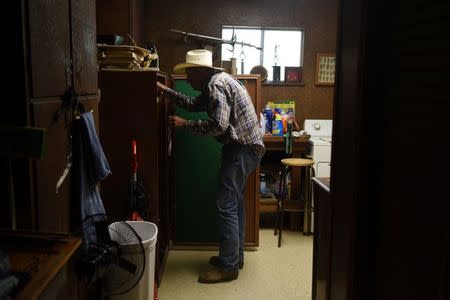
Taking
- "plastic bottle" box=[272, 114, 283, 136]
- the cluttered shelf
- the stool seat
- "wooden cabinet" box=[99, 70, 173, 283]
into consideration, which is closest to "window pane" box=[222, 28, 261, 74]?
"plastic bottle" box=[272, 114, 283, 136]

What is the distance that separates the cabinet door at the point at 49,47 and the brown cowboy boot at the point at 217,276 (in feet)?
5.81

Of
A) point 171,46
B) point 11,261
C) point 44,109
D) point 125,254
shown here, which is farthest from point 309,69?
point 11,261

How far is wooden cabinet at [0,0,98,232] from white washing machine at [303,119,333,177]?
2.63m

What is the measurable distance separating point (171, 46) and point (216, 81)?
1.72m

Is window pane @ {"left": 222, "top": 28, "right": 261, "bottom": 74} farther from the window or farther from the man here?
the man

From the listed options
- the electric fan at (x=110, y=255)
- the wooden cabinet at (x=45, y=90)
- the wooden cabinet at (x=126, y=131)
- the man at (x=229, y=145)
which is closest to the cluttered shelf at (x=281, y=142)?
the man at (x=229, y=145)

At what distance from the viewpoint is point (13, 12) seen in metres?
1.14

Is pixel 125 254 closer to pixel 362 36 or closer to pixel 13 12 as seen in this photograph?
pixel 13 12

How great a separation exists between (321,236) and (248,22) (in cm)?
299

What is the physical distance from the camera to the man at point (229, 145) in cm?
272

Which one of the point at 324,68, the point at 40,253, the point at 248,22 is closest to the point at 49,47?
the point at 40,253

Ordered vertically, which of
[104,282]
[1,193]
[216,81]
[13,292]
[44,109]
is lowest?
[104,282]

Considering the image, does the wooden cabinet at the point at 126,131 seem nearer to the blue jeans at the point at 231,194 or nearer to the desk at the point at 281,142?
the blue jeans at the point at 231,194

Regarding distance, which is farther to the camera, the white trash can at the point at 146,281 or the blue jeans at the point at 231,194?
the blue jeans at the point at 231,194
